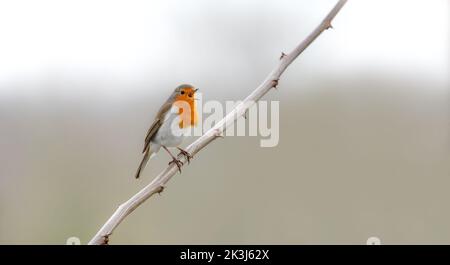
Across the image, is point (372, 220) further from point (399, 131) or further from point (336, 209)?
point (399, 131)

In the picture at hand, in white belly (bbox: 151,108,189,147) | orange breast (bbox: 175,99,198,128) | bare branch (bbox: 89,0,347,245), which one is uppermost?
orange breast (bbox: 175,99,198,128)

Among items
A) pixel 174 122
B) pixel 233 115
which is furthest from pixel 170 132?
pixel 233 115

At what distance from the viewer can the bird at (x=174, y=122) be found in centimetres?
413

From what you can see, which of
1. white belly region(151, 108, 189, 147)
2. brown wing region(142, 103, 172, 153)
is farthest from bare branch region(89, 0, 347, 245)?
brown wing region(142, 103, 172, 153)

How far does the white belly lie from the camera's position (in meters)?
4.11

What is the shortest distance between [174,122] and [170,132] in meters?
0.07

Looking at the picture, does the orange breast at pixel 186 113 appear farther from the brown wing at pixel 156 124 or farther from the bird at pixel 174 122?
the brown wing at pixel 156 124

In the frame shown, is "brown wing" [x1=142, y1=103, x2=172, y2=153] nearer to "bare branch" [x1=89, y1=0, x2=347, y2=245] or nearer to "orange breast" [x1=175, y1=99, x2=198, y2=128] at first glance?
"orange breast" [x1=175, y1=99, x2=198, y2=128]

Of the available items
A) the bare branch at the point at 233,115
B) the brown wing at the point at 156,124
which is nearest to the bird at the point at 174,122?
the brown wing at the point at 156,124

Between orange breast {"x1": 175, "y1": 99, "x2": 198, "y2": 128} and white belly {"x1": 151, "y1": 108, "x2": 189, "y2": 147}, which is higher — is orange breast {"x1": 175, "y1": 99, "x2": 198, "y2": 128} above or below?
above

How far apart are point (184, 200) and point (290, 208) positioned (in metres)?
1.33

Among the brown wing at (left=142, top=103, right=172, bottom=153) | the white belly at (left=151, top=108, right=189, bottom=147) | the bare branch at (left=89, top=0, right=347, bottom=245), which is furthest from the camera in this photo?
the brown wing at (left=142, top=103, right=172, bottom=153)
